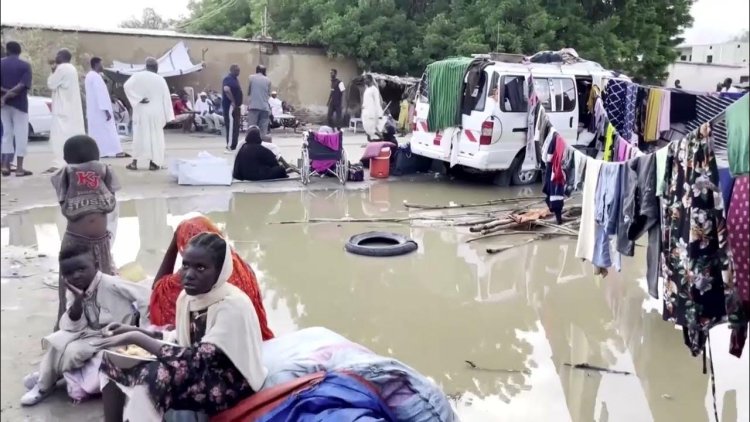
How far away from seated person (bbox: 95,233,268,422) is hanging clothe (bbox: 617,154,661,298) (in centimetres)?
252

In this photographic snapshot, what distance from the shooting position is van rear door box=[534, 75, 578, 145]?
10.9 meters

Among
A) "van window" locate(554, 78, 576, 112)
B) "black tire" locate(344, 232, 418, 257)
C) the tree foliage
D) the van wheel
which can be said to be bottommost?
"black tire" locate(344, 232, 418, 257)

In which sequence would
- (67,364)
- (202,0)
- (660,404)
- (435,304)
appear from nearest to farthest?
(67,364) → (660,404) → (435,304) → (202,0)

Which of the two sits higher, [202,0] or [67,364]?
[202,0]

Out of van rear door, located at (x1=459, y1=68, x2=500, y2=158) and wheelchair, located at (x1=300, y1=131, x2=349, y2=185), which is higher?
van rear door, located at (x1=459, y1=68, x2=500, y2=158)

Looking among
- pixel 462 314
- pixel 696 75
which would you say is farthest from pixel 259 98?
pixel 696 75

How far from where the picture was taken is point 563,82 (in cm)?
1106

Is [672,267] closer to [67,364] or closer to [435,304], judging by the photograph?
[435,304]

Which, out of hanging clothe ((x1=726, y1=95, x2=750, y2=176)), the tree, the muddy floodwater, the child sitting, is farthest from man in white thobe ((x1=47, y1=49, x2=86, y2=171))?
the tree

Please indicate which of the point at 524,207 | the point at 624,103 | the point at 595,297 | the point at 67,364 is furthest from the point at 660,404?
the point at 624,103

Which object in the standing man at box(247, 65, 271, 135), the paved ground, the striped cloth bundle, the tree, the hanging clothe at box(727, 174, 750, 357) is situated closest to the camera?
the hanging clothe at box(727, 174, 750, 357)

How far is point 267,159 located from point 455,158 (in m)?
3.05

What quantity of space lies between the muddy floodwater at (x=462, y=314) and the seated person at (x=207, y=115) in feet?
29.9

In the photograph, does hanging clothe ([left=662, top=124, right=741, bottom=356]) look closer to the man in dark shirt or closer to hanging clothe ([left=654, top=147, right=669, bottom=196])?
hanging clothe ([left=654, top=147, right=669, bottom=196])
